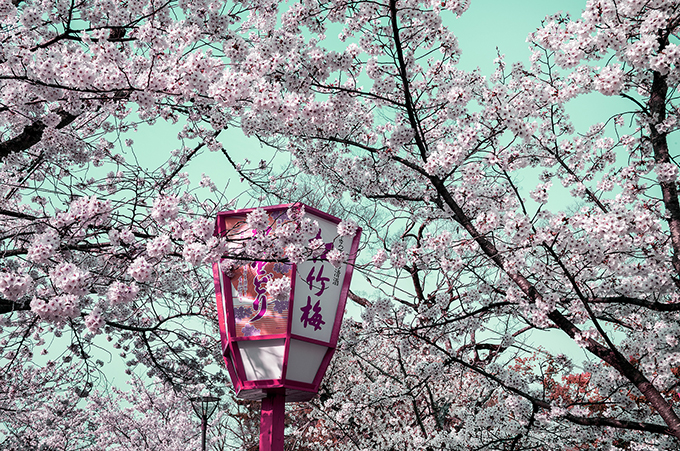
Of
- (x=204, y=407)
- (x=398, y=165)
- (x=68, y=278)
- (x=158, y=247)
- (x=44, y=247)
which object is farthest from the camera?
(x=204, y=407)

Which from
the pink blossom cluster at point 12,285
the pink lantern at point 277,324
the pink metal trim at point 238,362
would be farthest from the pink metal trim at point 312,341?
the pink blossom cluster at point 12,285

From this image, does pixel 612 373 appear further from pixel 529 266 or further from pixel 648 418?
pixel 529 266

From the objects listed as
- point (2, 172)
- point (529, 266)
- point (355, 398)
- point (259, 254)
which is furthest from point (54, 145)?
point (355, 398)

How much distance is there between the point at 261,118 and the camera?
169 inches

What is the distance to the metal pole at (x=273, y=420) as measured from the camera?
6.12m

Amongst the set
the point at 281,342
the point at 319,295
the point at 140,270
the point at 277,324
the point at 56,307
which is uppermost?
the point at 319,295

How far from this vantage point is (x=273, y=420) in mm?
6223

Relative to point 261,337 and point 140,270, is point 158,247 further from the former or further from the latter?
point 261,337

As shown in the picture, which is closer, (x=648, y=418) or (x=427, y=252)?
(x=427, y=252)

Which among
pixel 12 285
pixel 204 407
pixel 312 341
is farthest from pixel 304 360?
pixel 12 285

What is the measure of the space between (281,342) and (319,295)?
823mm

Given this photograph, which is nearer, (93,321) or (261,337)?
(93,321)

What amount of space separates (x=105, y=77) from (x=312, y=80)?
5.77ft

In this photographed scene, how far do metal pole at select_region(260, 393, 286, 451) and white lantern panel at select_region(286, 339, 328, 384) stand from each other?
446 mm
